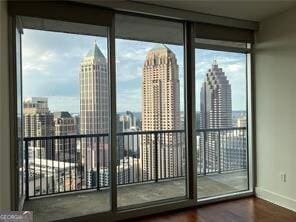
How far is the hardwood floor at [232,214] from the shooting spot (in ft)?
11.0

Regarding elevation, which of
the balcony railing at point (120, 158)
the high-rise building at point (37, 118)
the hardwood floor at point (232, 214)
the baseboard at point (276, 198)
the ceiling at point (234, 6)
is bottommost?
the hardwood floor at point (232, 214)

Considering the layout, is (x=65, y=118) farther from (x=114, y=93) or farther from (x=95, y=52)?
(x=95, y=52)

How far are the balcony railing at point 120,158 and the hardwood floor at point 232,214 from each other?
1.81ft

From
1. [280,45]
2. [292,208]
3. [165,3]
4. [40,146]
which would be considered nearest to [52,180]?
[40,146]

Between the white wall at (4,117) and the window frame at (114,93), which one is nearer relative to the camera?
the white wall at (4,117)

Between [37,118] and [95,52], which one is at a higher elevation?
[95,52]

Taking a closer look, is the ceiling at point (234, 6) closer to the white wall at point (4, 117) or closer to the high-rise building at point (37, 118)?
the white wall at point (4, 117)

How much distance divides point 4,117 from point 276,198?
3497 mm

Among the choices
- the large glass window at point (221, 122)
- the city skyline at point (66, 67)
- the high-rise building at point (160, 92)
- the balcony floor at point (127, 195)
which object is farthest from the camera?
the large glass window at point (221, 122)

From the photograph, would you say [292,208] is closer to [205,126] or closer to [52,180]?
[205,126]

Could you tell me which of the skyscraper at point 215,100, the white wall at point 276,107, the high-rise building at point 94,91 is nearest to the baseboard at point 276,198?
the white wall at point 276,107

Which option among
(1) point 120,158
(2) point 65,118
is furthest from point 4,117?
(1) point 120,158

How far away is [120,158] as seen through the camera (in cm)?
371

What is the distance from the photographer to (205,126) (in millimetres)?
4098
